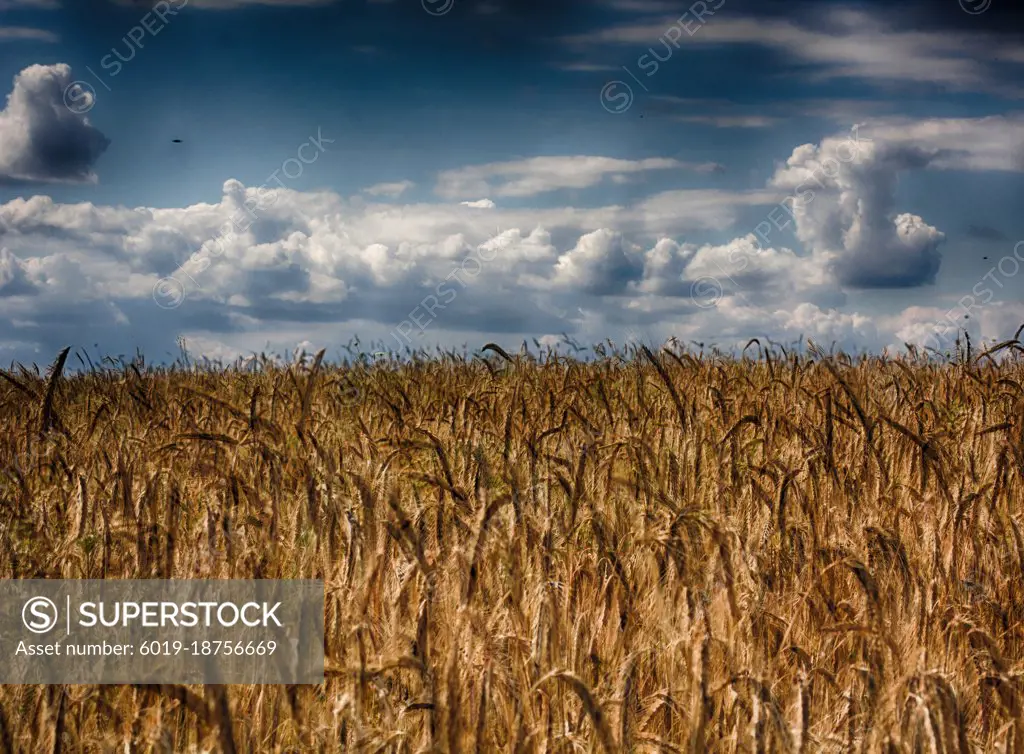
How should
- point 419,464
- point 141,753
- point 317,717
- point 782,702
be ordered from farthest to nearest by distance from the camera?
point 419,464 → point 782,702 → point 317,717 → point 141,753

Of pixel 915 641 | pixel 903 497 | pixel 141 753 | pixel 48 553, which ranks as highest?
pixel 903 497

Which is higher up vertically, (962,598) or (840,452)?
(840,452)

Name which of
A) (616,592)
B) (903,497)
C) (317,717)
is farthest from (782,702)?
(903,497)

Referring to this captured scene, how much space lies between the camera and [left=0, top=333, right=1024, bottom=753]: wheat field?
1685mm

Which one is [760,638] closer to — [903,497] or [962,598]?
[962,598]

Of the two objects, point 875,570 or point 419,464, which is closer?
point 875,570

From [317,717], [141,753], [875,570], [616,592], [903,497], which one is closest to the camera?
[141,753]

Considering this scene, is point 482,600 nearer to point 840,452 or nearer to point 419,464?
point 419,464

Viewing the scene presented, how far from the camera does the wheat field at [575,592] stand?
168 centimetres

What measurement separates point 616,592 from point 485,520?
65cm

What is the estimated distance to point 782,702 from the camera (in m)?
2.18

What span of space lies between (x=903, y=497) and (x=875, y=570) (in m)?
1.06

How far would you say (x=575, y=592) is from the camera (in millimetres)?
2529

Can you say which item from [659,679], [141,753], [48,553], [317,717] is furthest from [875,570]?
[48,553]
